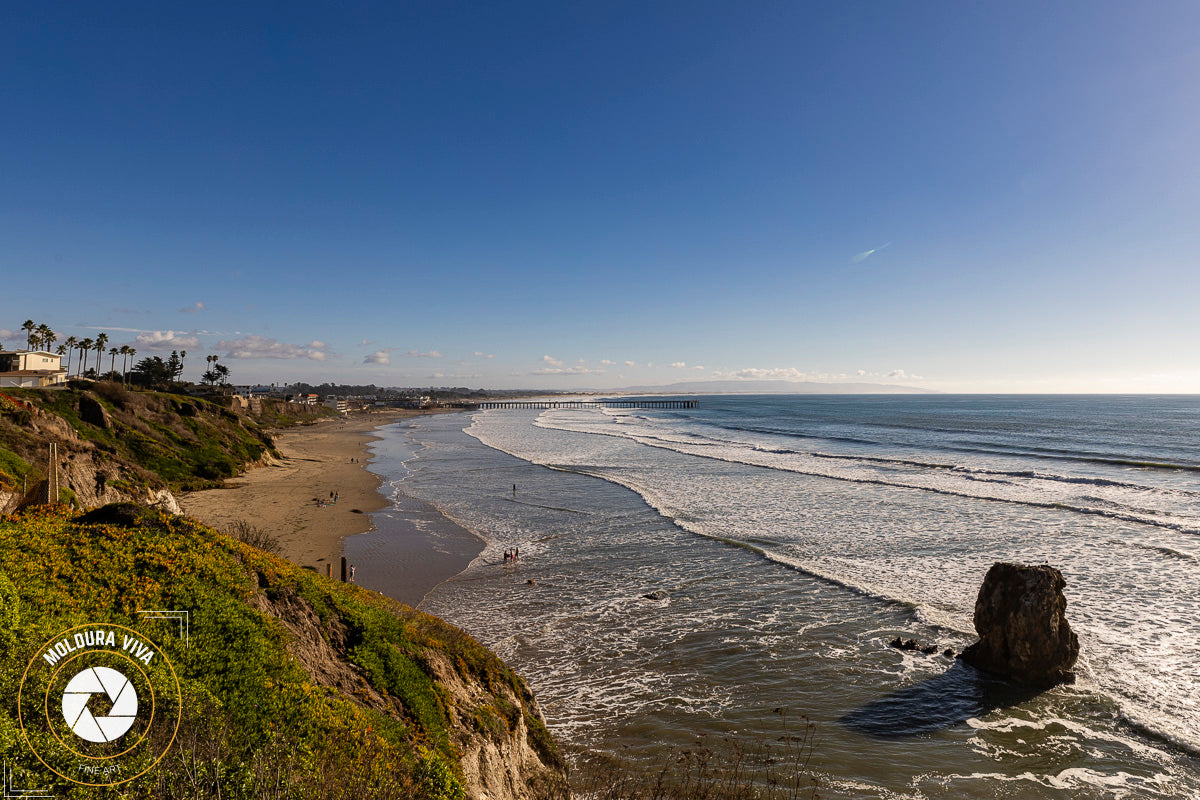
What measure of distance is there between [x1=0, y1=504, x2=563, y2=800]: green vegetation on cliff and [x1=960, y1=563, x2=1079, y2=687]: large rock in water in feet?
38.1

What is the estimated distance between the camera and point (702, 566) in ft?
76.0

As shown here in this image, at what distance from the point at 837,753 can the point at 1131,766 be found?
568 cm

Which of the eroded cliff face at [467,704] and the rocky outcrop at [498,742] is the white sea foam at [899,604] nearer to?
the rocky outcrop at [498,742]

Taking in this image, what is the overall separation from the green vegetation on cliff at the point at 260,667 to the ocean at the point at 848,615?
3662 millimetres

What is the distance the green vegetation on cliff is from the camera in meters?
5.61

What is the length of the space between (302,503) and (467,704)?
30.1 meters

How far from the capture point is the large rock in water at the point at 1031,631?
13781 millimetres

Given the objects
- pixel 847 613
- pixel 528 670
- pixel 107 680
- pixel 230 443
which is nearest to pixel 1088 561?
pixel 847 613

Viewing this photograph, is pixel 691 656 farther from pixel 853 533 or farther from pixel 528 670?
pixel 853 533

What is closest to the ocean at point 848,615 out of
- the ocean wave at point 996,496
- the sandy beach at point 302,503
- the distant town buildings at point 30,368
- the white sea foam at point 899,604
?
the white sea foam at point 899,604

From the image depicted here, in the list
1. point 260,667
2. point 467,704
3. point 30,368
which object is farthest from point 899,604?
point 30,368

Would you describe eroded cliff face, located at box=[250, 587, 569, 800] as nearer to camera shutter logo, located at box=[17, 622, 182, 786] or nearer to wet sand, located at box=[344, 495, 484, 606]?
camera shutter logo, located at box=[17, 622, 182, 786]

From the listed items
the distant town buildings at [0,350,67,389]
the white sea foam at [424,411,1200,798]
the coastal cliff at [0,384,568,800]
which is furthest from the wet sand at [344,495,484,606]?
the distant town buildings at [0,350,67,389]

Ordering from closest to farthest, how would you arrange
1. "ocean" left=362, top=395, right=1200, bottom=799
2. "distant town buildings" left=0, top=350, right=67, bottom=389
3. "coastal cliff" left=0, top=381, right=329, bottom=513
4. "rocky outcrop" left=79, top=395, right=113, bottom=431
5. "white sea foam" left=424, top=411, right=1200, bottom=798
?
"ocean" left=362, top=395, right=1200, bottom=799
"white sea foam" left=424, top=411, right=1200, bottom=798
"coastal cliff" left=0, top=381, right=329, bottom=513
"rocky outcrop" left=79, top=395, right=113, bottom=431
"distant town buildings" left=0, top=350, right=67, bottom=389
